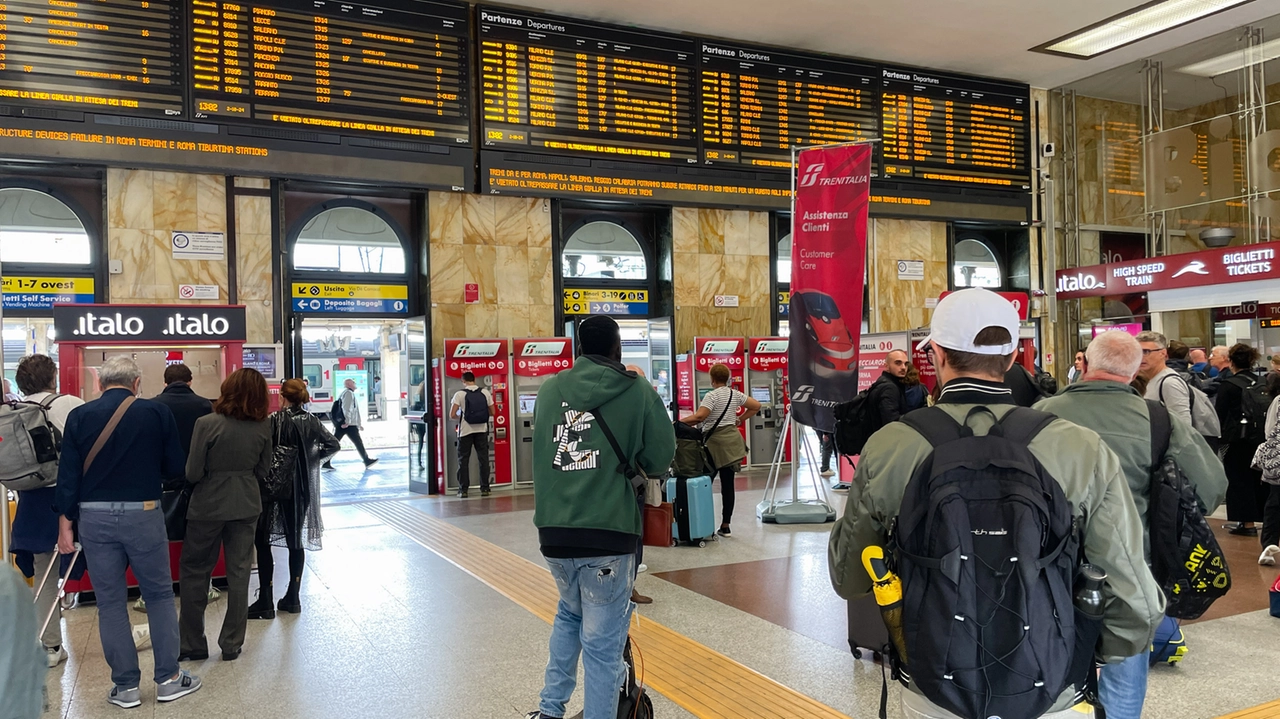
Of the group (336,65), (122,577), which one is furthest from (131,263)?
(122,577)

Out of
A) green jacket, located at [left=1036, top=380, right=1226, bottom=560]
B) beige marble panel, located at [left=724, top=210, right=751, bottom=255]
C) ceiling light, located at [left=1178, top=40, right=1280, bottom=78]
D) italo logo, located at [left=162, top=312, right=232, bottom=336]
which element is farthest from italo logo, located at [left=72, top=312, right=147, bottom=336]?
ceiling light, located at [left=1178, top=40, right=1280, bottom=78]

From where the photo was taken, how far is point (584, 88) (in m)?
10.2

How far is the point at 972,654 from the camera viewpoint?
1.75 meters

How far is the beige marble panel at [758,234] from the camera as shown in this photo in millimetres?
Answer: 12133

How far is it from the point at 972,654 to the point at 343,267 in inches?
389

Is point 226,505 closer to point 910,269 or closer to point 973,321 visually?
point 973,321

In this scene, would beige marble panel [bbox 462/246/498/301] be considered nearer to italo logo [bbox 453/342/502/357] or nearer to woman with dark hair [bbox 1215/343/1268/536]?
italo logo [bbox 453/342/502/357]

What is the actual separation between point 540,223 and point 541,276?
66cm

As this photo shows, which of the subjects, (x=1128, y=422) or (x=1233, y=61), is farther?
(x=1233, y=61)

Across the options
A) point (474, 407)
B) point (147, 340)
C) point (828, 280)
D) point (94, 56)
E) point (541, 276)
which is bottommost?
point (474, 407)

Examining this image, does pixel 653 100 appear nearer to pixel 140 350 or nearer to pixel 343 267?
pixel 343 267

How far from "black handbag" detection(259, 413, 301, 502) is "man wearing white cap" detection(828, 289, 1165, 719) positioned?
403cm

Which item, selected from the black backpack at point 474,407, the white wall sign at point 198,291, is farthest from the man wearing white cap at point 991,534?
the white wall sign at point 198,291

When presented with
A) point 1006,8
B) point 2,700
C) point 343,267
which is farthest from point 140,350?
point 1006,8
